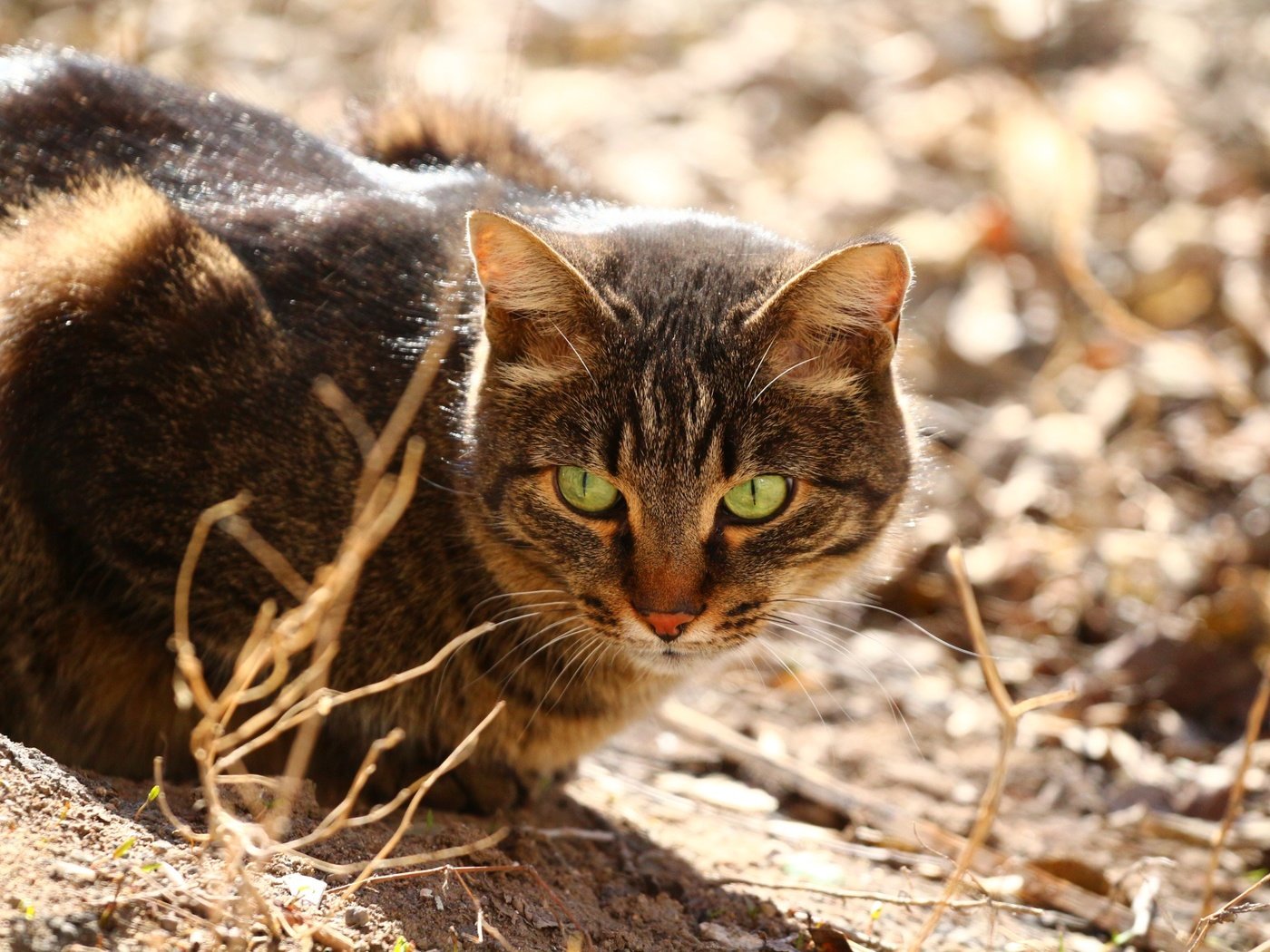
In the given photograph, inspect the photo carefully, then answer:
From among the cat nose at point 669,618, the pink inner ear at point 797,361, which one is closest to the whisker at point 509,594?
the cat nose at point 669,618

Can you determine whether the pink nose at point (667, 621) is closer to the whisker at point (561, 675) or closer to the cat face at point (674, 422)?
the cat face at point (674, 422)

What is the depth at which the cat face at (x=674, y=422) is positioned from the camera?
104 inches

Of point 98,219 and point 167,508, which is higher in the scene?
point 98,219

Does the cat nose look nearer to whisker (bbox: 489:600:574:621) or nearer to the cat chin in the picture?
the cat chin

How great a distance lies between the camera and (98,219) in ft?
9.29

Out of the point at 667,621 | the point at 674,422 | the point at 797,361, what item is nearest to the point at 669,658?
the point at 667,621

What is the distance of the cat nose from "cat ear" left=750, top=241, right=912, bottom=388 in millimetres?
A: 518

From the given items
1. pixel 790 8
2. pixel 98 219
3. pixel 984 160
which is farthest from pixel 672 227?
pixel 790 8

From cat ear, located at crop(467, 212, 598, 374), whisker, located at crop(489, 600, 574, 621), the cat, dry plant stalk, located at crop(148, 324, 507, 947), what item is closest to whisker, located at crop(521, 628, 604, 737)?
the cat

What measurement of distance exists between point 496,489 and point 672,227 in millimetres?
747

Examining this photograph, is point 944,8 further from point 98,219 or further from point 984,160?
point 98,219

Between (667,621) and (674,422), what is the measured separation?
391 millimetres

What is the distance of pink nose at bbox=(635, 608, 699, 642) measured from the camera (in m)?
2.61

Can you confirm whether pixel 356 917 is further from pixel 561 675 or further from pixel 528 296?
pixel 528 296
